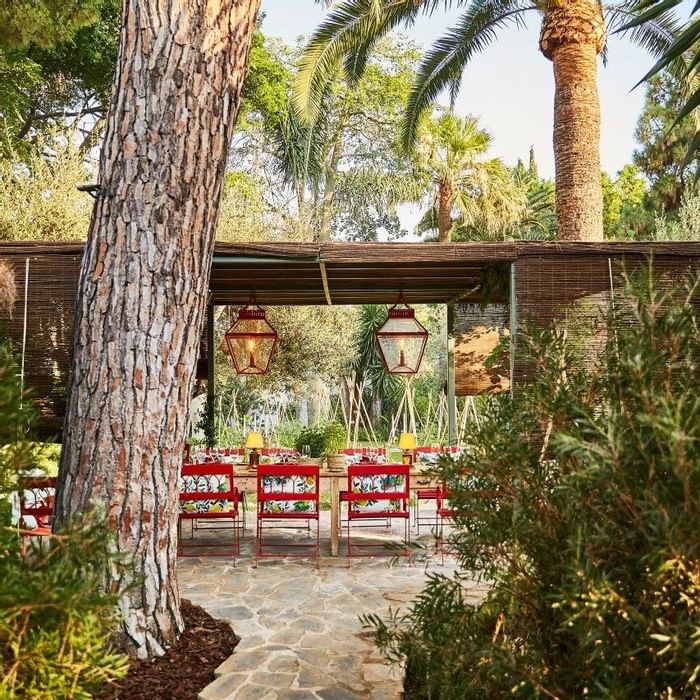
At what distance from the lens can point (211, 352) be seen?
8.20 metres

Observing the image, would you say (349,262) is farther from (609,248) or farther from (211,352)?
(211,352)

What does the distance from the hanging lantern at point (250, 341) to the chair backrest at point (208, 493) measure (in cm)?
163

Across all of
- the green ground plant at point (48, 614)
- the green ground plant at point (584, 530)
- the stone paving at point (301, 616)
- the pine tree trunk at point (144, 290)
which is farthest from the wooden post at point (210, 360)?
the green ground plant at point (48, 614)

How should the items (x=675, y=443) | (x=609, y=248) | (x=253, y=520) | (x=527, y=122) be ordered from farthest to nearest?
(x=527, y=122) < (x=253, y=520) < (x=609, y=248) < (x=675, y=443)

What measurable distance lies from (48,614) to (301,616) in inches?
135

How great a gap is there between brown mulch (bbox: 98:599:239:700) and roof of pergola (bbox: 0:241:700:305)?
2.72m

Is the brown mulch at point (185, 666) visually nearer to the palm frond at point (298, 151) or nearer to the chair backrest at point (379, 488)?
the chair backrest at point (379, 488)

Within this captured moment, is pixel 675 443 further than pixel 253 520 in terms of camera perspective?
No

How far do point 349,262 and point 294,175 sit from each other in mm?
14299

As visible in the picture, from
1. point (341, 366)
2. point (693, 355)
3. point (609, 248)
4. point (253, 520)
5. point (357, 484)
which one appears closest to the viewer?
point (693, 355)

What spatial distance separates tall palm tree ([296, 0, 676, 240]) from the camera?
26.6 ft

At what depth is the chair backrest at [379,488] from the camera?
594cm

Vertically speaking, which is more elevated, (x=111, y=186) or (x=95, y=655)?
(x=111, y=186)

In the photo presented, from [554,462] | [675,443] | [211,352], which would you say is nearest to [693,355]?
[554,462]
